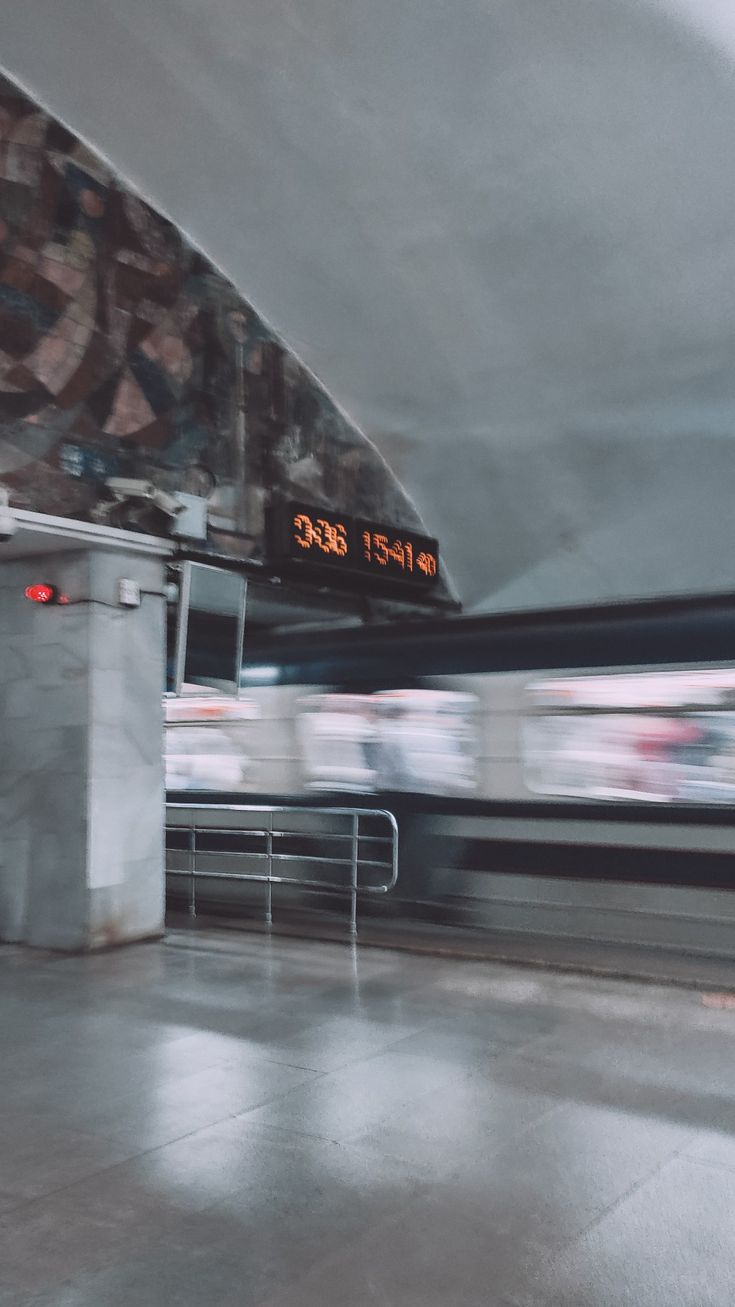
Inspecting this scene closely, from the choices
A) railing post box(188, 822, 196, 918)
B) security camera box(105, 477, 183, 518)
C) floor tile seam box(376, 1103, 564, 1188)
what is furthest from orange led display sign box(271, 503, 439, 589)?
floor tile seam box(376, 1103, 564, 1188)

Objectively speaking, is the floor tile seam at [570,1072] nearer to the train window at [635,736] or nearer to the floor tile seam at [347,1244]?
the floor tile seam at [347,1244]

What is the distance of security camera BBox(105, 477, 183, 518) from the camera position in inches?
303

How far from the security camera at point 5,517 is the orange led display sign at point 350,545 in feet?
8.12

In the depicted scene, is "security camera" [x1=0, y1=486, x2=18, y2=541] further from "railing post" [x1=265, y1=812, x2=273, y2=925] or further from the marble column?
"railing post" [x1=265, y1=812, x2=273, y2=925]

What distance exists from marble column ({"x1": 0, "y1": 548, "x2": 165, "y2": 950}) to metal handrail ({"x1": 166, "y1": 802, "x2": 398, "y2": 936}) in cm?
112

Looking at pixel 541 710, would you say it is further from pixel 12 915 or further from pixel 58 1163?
pixel 58 1163

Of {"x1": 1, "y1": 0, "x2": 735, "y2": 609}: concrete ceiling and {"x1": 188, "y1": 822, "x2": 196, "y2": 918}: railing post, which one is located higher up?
{"x1": 1, "y1": 0, "x2": 735, "y2": 609}: concrete ceiling

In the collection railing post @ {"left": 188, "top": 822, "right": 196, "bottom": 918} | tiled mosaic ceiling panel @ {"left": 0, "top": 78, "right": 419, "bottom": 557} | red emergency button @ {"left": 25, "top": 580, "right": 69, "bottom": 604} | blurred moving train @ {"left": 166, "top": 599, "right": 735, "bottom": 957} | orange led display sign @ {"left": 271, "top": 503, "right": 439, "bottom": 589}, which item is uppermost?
tiled mosaic ceiling panel @ {"left": 0, "top": 78, "right": 419, "bottom": 557}

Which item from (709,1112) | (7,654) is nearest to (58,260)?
(7,654)

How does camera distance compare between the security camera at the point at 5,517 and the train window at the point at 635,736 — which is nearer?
the security camera at the point at 5,517

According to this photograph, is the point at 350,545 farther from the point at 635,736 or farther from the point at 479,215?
the point at 635,736

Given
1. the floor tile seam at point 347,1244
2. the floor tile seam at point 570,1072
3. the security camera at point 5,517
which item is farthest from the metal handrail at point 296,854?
Result: the floor tile seam at point 347,1244

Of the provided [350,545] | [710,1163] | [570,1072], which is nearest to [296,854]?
[350,545]

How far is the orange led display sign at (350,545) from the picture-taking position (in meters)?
8.95
